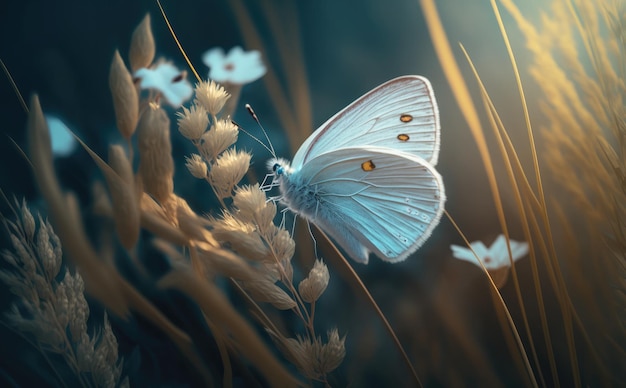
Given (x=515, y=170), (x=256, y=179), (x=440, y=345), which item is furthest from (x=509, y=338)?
(x=256, y=179)

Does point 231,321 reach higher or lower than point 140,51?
lower

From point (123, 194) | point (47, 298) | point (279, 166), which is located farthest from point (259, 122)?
point (47, 298)

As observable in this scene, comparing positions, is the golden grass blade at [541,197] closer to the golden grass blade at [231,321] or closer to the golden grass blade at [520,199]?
the golden grass blade at [520,199]

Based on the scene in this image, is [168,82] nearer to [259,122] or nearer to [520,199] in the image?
[259,122]

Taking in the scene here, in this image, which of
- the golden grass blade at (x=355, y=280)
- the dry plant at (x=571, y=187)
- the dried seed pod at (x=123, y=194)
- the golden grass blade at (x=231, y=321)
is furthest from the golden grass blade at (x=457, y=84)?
the dried seed pod at (x=123, y=194)

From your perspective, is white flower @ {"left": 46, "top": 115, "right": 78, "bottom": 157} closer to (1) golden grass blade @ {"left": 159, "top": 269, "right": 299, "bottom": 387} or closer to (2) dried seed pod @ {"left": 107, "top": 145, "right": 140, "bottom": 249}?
(2) dried seed pod @ {"left": 107, "top": 145, "right": 140, "bottom": 249}

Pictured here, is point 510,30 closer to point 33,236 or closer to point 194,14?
point 194,14
